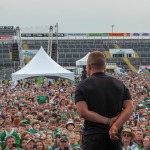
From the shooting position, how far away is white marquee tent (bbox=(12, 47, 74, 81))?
89.8 feet

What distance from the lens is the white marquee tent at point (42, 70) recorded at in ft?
89.8

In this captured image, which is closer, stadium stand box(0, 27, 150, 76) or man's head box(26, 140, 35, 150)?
man's head box(26, 140, 35, 150)

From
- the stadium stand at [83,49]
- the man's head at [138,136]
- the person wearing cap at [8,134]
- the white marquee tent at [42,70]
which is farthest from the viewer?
the stadium stand at [83,49]

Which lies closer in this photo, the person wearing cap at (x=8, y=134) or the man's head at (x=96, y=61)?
the man's head at (x=96, y=61)

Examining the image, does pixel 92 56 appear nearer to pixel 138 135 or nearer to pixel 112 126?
pixel 112 126

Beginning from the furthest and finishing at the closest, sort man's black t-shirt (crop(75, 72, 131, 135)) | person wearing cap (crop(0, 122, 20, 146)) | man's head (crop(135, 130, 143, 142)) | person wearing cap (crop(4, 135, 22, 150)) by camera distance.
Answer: person wearing cap (crop(0, 122, 20, 146))
man's head (crop(135, 130, 143, 142))
person wearing cap (crop(4, 135, 22, 150))
man's black t-shirt (crop(75, 72, 131, 135))

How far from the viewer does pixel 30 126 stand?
11.3 meters

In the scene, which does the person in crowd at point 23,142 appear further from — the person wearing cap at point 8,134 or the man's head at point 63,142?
the man's head at point 63,142

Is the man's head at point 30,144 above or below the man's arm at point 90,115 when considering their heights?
below

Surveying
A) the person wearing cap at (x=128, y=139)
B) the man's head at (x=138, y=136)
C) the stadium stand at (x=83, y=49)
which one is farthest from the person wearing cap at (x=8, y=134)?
the stadium stand at (x=83, y=49)

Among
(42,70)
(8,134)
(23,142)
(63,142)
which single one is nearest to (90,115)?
(63,142)

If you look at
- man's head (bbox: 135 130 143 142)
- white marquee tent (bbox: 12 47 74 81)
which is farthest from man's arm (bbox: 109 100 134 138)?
white marquee tent (bbox: 12 47 74 81)

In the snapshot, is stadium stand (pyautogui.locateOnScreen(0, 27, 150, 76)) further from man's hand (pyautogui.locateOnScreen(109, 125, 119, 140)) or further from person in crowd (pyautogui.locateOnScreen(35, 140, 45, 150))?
man's hand (pyautogui.locateOnScreen(109, 125, 119, 140))

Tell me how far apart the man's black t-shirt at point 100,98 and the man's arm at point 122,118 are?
0.16 ft
